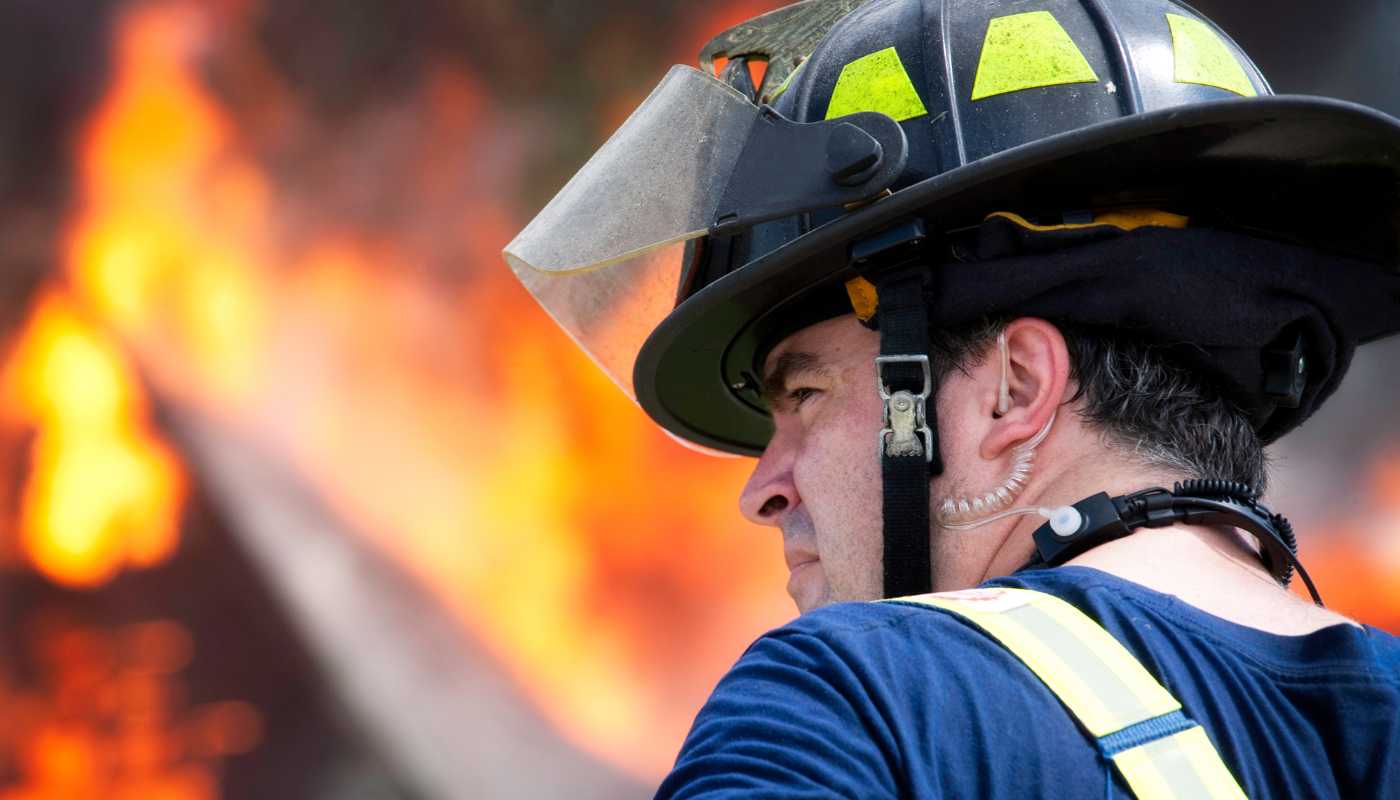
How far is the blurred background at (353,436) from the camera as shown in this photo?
4.89 m

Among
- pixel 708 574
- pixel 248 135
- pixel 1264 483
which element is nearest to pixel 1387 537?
pixel 708 574

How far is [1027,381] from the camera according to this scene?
1.43 metres

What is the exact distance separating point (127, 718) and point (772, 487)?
15.3 feet

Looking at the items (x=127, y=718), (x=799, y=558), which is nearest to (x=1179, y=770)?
(x=799, y=558)

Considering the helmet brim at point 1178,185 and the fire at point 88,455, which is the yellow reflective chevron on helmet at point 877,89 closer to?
the helmet brim at point 1178,185

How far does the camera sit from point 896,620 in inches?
38.2

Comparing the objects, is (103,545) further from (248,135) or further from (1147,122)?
(1147,122)

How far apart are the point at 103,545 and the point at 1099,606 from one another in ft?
17.6

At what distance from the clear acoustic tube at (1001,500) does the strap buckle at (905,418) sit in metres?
0.09

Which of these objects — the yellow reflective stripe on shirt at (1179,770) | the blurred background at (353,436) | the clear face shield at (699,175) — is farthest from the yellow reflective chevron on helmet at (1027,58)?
the blurred background at (353,436)

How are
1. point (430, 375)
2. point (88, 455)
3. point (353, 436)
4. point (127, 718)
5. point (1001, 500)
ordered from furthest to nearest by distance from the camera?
point (430, 375) → point (353, 436) → point (88, 455) → point (127, 718) → point (1001, 500)

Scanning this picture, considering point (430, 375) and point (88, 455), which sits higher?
point (88, 455)

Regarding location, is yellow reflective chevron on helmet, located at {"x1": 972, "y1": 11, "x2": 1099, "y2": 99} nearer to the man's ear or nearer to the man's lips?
the man's ear

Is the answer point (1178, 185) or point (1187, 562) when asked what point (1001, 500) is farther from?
point (1178, 185)
